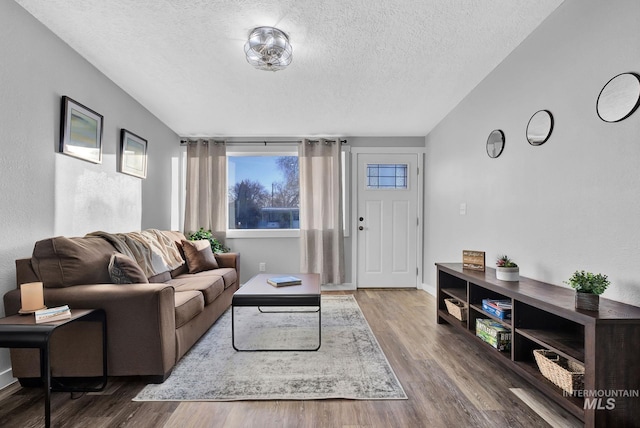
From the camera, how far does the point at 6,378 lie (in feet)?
6.34

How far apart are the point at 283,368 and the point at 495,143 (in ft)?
8.49

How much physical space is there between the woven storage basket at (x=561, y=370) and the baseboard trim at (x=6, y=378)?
315 centimetres

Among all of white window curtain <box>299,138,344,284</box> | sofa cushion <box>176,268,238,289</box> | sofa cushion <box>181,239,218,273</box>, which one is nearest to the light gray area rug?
sofa cushion <box>176,268,238,289</box>

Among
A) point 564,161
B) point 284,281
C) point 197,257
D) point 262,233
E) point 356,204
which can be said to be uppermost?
point 564,161

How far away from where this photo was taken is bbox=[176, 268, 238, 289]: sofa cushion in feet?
11.0

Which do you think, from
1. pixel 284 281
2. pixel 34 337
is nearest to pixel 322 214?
pixel 284 281

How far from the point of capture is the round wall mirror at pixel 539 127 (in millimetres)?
2191

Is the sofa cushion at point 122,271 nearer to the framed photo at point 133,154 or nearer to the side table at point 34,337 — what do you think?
the side table at point 34,337

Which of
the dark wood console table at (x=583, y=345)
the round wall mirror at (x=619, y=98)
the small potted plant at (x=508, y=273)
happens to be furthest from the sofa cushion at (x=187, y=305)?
the round wall mirror at (x=619, y=98)

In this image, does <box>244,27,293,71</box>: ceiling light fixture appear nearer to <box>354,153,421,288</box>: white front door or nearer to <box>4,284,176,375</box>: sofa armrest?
<box>4,284,176,375</box>: sofa armrest

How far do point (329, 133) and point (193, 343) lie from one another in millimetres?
3313

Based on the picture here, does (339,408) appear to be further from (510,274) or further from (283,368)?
(510,274)

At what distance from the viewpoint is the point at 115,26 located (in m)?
2.17

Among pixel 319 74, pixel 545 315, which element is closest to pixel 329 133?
pixel 319 74
